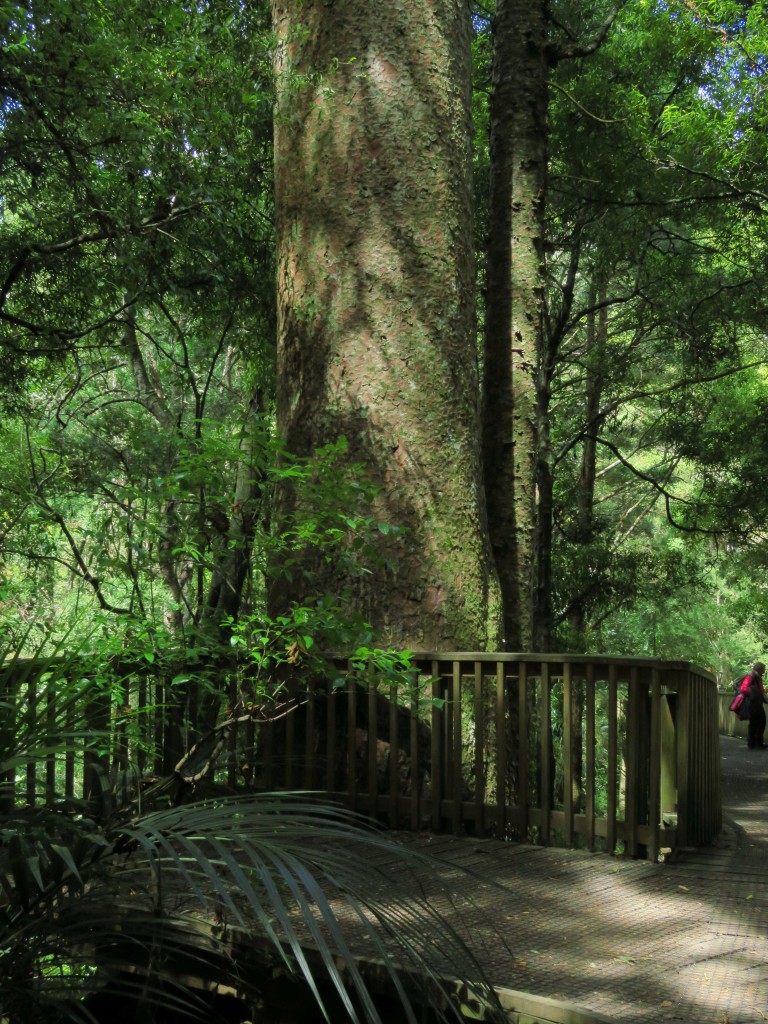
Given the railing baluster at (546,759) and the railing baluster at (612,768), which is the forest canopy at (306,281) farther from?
the railing baluster at (612,768)

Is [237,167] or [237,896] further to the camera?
[237,167]

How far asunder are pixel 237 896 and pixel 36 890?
1.62 metres

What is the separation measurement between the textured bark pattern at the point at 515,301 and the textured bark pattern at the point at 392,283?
1.64 m

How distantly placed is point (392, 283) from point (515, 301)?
2.54 m

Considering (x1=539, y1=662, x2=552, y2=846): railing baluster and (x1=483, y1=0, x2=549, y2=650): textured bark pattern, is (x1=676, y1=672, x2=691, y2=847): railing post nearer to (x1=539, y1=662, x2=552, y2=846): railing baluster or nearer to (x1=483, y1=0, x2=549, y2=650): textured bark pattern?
(x1=539, y1=662, x2=552, y2=846): railing baluster

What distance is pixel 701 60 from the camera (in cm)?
1638

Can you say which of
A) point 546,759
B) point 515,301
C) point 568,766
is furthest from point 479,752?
point 515,301

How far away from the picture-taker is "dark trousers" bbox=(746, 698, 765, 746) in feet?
63.4

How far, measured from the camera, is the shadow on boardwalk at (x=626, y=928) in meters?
3.26

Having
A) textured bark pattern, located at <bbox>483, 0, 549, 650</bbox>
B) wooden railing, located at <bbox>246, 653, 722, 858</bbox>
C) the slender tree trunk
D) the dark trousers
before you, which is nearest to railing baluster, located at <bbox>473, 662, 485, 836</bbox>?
wooden railing, located at <bbox>246, 653, 722, 858</bbox>

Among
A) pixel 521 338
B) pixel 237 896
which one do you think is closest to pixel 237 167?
pixel 521 338

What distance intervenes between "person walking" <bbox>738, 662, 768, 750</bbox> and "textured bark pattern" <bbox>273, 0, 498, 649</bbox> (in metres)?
13.2

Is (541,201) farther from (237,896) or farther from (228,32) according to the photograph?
(237,896)

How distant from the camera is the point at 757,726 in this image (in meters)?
19.7
